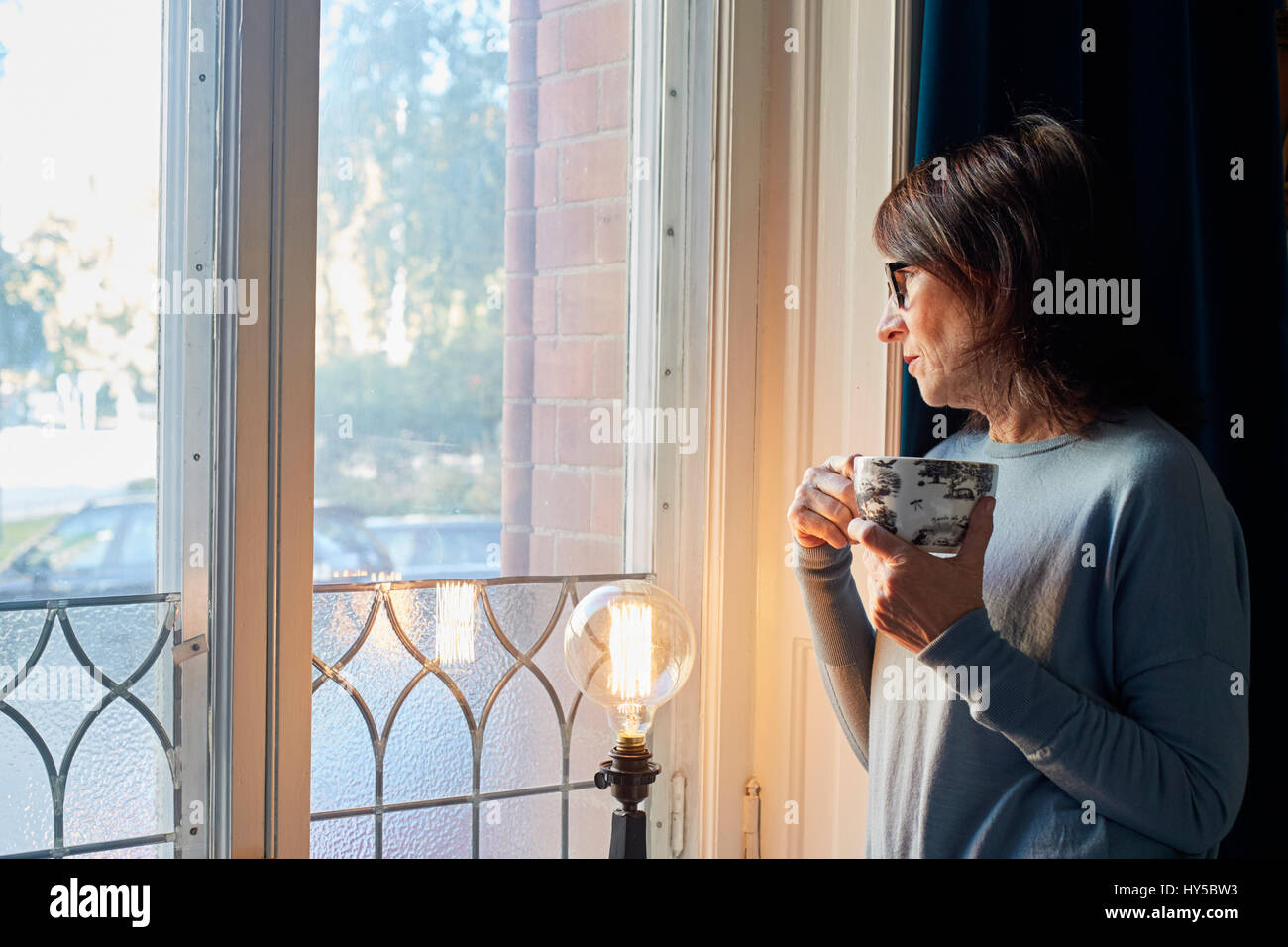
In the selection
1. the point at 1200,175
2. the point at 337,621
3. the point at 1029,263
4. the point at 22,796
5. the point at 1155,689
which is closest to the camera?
the point at 1155,689

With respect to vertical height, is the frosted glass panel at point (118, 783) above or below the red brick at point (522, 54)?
below

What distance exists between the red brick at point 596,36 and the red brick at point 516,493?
1.97 feet

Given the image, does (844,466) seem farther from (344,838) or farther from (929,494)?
(344,838)

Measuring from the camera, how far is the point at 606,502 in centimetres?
164

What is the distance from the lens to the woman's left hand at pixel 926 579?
914mm

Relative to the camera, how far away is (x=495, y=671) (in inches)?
61.6

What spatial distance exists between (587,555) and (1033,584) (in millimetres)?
779

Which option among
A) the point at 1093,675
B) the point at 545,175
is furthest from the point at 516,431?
the point at 1093,675

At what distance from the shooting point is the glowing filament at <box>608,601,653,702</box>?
1275 millimetres

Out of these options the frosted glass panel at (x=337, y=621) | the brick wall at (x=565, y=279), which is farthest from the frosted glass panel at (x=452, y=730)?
the brick wall at (x=565, y=279)

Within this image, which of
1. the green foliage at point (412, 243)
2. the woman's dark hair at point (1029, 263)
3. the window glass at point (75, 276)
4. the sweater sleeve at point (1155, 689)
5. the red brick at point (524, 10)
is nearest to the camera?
the sweater sleeve at point (1155, 689)

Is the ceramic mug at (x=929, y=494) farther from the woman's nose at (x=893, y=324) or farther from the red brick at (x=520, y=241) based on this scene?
the red brick at (x=520, y=241)

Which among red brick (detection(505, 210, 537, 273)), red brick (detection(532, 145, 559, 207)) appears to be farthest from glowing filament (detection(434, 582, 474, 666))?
red brick (detection(532, 145, 559, 207))
